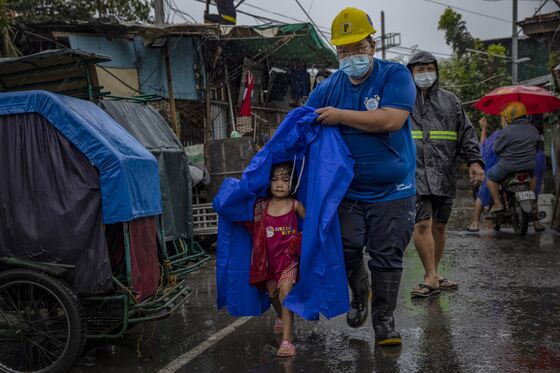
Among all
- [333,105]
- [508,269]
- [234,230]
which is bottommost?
[508,269]

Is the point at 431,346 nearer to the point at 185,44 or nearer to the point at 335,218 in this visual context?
the point at 335,218

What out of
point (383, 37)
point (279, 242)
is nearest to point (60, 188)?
point (279, 242)

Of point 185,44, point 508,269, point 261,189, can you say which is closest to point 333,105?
point 261,189

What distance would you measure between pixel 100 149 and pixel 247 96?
12.2 meters

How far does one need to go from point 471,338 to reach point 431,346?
355 mm

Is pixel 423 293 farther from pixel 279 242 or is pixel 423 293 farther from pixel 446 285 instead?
pixel 279 242

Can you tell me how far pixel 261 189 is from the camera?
4.16 meters

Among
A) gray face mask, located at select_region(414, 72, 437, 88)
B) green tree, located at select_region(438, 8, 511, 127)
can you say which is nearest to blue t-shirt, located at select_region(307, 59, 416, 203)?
gray face mask, located at select_region(414, 72, 437, 88)

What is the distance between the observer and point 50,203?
3.90 metres

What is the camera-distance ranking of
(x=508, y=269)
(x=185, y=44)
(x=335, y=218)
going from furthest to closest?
1. (x=185, y=44)
2. (x=508, y=269)
3. (x=335, y=218)

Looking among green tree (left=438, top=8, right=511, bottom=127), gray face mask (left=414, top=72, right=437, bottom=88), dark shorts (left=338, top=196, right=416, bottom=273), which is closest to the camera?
dark shorts (left=338, top=196, right=416, bottom=273)

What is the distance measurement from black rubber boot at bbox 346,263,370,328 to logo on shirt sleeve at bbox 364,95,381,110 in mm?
1131

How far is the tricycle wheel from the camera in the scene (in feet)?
12.2

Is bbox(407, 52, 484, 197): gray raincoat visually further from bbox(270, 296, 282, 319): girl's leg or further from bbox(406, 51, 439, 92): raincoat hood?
bbox(270, 296, 282, 319): girl's leg
